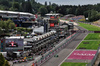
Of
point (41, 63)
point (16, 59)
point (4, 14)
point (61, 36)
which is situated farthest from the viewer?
point (4, 14)

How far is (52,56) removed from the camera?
77.4m

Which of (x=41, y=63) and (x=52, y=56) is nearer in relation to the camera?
(x=41, y=63)

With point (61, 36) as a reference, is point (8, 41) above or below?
above

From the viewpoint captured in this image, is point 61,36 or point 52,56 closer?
point 52,56

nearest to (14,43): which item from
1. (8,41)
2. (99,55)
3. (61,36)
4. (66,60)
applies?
(8,41)

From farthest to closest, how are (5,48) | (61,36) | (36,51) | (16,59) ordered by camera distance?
(61,36) → (36,51) → (5,48) → (16,59)

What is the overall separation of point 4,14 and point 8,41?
116073 mm

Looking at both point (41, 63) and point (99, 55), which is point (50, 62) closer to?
point (41, 63)

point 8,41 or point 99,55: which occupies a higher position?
point 8,41

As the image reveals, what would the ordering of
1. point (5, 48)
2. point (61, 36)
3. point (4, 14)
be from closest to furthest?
point (5, 48), point (61, 36), point (4, 14)

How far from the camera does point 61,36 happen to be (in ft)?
432

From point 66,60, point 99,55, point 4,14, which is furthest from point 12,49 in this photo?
point 4,14

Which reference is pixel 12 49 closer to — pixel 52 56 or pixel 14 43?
pixel 14 43

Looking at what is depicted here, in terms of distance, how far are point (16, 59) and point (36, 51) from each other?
13.8m
